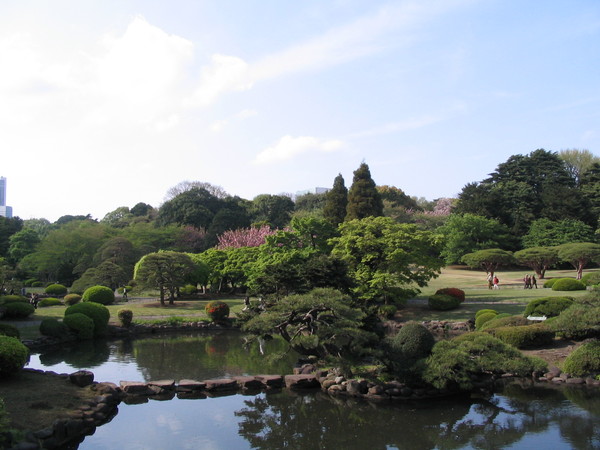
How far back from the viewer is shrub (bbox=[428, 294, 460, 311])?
2508cm

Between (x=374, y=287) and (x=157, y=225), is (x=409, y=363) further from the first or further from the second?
(x=157, y=225)

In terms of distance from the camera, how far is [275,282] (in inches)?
676

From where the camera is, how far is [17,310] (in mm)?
24406

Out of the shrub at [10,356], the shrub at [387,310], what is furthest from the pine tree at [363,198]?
the shrub at [10,356]

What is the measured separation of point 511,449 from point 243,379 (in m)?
7.31

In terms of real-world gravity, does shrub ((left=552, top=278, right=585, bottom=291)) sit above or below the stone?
above

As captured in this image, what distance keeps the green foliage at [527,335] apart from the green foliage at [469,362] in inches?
139

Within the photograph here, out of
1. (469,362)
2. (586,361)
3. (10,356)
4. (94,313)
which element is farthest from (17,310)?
(586,361)

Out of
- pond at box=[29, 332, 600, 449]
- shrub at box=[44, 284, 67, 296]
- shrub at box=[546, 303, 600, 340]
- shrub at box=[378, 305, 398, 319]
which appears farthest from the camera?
shrub at box=[44, 284, 67, 296]

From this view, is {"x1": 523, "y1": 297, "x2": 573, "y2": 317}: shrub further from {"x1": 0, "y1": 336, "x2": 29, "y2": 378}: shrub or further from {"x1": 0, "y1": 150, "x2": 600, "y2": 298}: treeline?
{"x1": 0, "y1": 336, "x2": 29, "y2": 378}: shrub

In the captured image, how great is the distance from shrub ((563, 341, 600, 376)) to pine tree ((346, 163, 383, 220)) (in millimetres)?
28378

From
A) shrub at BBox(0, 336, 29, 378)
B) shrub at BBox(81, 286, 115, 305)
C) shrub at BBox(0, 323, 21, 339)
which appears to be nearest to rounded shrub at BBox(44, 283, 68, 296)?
shrub at BBox(81, 286, 115, 305)

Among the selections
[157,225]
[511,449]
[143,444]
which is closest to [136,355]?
[143,444]

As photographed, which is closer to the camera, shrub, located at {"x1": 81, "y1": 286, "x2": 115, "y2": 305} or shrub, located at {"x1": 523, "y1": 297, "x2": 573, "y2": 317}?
shrub, located at {"x1": 523, "y1": 297, "x2": 573, "y2": 317}
